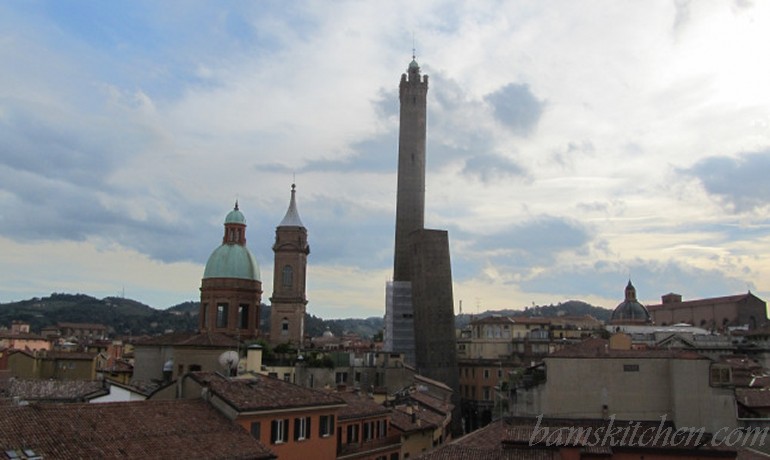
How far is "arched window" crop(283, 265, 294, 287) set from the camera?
249 feet

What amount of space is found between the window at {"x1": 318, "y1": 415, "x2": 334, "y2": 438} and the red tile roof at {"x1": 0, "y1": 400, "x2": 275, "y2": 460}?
5.35 metres

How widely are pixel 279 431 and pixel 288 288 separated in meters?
49.6

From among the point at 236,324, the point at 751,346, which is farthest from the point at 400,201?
the point at 751,346

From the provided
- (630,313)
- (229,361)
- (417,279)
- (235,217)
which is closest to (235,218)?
(235,217)

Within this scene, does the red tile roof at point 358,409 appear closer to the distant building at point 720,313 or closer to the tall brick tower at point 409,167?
the tall brick tower at point 409,167

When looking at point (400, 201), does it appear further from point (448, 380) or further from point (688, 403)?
point (688, 403)

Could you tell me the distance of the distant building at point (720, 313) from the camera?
367 ft

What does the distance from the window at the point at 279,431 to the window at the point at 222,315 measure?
47454mm

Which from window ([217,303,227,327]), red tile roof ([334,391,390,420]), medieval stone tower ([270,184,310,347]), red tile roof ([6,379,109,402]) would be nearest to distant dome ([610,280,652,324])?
medieval stone tower ([270,184,310,347])

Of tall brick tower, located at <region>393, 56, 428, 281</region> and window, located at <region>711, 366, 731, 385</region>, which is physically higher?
tall brick tower, located at <region>393, 56, 428, 281</region>

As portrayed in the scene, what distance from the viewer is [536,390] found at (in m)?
37.7

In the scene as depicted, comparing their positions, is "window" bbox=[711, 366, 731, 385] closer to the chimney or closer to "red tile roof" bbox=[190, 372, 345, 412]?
"red tile roof" bbox=[190, 372, 345, 412]

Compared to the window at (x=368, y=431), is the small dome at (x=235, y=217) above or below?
above

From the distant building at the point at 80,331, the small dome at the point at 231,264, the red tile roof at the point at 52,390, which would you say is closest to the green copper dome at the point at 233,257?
the small dome at the point at 231,264
